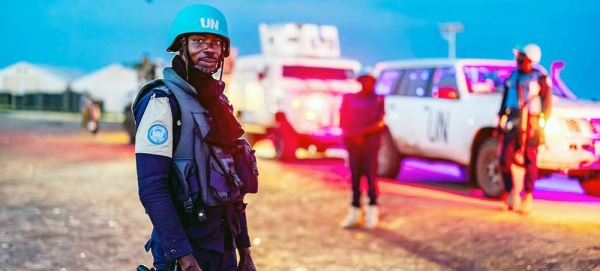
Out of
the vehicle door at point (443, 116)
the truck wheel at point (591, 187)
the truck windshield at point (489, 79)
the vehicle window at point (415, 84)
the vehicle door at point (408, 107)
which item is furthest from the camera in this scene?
the vehicle window at point (415, 84)

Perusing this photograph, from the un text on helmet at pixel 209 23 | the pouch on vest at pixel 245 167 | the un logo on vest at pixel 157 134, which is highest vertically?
the un text on helmet at pixel 209 23

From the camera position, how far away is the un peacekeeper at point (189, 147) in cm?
309

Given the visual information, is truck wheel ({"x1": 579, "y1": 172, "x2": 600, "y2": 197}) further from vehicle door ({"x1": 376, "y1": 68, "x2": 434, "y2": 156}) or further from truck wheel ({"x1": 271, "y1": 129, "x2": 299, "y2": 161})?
truck wheel ({"x1": 271, "y1": 129, "x2": 299, "y2": 161})

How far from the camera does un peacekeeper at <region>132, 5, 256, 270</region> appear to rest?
10.1ft

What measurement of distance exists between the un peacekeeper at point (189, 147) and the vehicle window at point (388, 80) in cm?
1054

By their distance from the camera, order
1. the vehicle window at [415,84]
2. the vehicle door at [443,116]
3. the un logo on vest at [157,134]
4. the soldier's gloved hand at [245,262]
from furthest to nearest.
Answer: the vehicle window at [415,84]
the vehicle door at [443,116]
the soldier's gloved hand at [245,262]
the un logo on vest at [157,134]

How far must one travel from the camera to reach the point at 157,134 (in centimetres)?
308

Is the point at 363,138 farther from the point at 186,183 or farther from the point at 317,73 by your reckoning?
the point at 317,73

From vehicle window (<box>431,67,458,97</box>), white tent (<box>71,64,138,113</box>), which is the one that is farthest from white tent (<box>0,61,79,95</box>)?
vehicle window (<box>431,67,458,97</box>)

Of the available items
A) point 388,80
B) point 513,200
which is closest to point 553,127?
point 513,200

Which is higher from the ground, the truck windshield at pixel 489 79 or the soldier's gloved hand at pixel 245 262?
the truck windshield at pixel 489 79

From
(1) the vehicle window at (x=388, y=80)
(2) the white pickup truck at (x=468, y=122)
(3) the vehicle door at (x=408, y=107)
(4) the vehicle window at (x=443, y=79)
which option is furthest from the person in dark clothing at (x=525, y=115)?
(1) the vehicle window at (x=388, y=80)

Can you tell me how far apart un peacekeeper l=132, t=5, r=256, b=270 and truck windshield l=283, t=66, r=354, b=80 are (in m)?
14.0

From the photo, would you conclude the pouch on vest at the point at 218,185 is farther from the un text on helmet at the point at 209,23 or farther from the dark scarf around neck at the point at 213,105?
the un text on helmet at the point at 209,23
